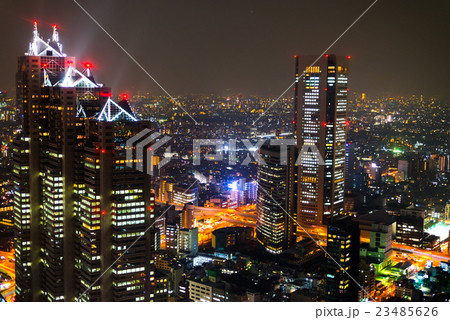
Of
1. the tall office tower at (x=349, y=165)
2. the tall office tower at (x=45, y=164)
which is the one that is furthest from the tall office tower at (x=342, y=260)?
the tall office tower at (x=349, y=165)

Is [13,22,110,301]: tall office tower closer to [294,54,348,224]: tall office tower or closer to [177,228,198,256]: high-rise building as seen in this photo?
[177,228,198,256]: high-rise building

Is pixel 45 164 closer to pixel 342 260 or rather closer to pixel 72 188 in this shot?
pixel 72 188

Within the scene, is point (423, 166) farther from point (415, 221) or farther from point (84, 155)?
point (84, 155)

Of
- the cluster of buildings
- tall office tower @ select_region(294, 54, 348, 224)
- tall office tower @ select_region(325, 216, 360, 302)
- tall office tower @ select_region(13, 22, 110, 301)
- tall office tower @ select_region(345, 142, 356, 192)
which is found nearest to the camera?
the cluster of buildings

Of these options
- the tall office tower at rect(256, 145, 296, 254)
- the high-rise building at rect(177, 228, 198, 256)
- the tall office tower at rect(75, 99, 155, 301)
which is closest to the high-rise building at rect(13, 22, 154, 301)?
the tall office tower at rect(75, 99, 155, 301)
